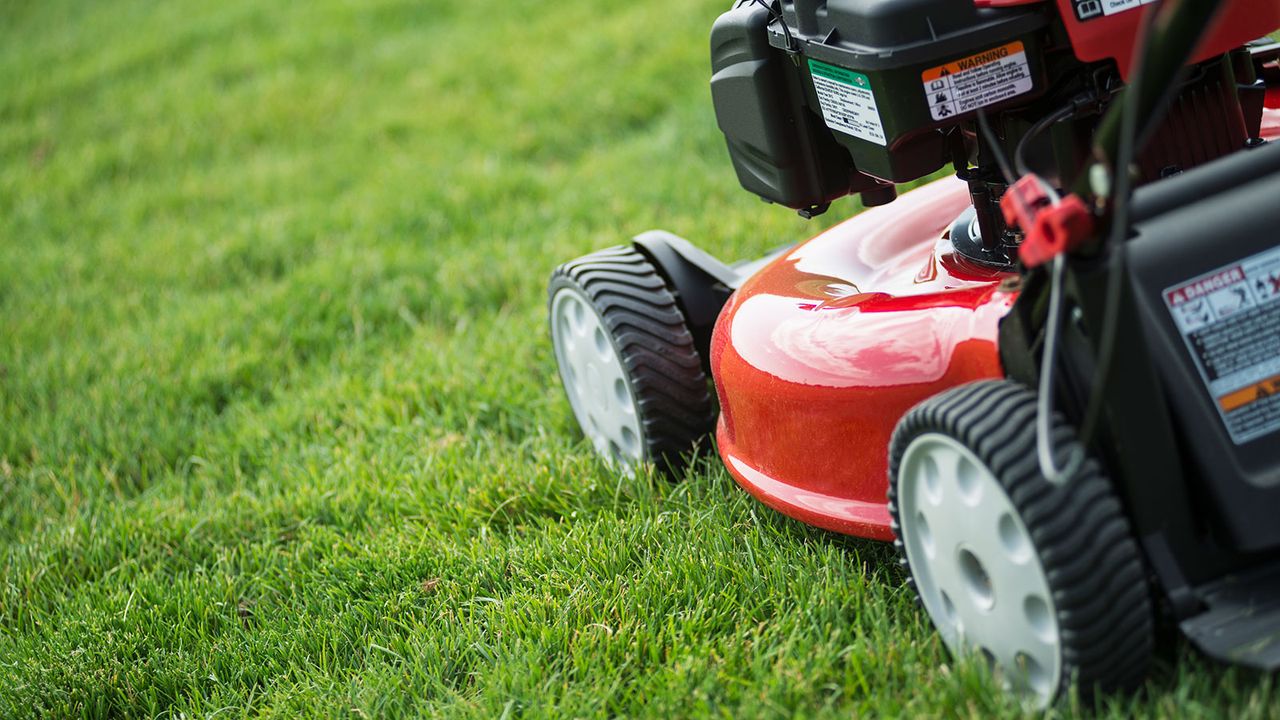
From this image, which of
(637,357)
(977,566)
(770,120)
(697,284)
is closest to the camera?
(977,566)

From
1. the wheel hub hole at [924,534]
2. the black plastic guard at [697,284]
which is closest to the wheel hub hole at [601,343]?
the black plastic guard at [697,284]

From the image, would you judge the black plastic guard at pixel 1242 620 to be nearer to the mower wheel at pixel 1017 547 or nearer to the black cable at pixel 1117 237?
the mower wheel at pixel 1017 547

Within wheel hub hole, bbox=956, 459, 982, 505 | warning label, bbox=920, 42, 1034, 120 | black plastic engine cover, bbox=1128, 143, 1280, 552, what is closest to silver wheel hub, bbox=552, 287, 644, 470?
warning label, bbox=920, 42, 1034, 120

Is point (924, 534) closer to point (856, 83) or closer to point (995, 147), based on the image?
point (995, 147)

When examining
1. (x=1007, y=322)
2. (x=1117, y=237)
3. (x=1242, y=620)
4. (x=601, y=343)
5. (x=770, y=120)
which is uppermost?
(x=770, y=120)

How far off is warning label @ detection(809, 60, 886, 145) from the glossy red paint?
25 cm

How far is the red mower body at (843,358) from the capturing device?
1769 mm

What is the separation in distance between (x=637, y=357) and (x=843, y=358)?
54cm

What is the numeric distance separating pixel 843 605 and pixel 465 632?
1.94ft

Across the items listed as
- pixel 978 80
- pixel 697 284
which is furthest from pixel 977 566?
pixel 697 284

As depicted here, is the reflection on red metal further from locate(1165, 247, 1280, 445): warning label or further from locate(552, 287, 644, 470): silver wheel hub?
locate(552, 287, 644, 470): silver wheel hub

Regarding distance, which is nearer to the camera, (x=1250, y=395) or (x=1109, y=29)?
(x=1250, y=395)

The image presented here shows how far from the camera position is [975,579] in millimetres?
1583

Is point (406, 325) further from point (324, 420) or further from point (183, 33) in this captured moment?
point (183, 33)
